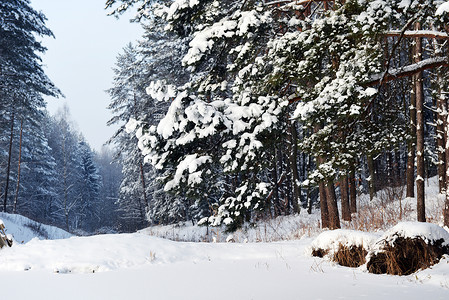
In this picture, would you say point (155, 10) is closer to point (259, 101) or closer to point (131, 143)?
point (259, 101)

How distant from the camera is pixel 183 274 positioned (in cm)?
379

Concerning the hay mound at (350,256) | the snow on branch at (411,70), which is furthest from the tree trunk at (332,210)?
the hay mound at (350,256)

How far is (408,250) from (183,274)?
2.72 metres

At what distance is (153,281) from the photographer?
11.4ft

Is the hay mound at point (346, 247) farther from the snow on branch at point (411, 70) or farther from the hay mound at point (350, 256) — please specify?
Answer: the snow on branch at point (411, 70)

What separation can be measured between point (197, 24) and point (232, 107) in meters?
2.29

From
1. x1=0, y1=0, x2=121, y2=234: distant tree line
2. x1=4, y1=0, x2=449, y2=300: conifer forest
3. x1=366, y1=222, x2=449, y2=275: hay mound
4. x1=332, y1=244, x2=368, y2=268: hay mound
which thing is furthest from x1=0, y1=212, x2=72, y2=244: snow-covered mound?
x1=366, y1=222, x2=449, y2=275: hay mound

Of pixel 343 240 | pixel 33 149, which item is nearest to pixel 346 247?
pixel 343 240

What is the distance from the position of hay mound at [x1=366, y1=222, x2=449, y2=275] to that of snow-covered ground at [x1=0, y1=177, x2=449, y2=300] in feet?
0.37

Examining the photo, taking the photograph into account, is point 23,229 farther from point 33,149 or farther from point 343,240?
point 33,149

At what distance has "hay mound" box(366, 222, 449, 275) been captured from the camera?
3852 mm

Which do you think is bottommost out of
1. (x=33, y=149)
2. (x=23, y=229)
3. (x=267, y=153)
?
(x=23, y=229)

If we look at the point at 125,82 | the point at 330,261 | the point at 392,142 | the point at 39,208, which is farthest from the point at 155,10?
the point at 39,208

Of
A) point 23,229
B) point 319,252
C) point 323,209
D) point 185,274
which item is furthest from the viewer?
point 23,229
